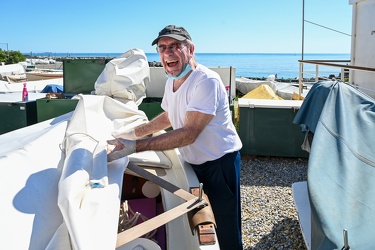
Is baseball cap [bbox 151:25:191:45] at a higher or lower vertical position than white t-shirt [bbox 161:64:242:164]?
higher

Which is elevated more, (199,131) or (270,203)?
(199,131)

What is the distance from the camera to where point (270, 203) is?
508 centimetres

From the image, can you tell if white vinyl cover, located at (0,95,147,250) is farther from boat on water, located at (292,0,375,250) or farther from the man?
boat on water, located at (292,0,375,250)

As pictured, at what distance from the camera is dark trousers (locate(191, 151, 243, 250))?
2.83 m

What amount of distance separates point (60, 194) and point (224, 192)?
142 cm

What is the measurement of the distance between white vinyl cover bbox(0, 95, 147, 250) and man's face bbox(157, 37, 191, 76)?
71 cm

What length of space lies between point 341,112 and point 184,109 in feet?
5.26

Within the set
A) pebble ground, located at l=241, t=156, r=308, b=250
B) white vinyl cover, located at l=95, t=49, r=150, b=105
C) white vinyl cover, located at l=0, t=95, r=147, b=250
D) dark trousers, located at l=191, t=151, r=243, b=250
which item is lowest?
pebble ground, located at l=241, t=156, r=308, b=250

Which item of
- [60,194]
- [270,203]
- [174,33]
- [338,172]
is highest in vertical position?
[174,33]

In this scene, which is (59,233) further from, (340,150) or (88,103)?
(340,150)

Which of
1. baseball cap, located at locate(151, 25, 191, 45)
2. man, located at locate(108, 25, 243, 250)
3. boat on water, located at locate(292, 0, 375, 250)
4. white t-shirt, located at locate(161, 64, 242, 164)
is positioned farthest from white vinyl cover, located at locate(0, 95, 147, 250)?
boat on water, located at locate(292, 0, 375, 250)

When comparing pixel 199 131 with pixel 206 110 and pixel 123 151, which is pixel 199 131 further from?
pixel 123 151

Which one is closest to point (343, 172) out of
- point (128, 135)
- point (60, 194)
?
point (128, 135)

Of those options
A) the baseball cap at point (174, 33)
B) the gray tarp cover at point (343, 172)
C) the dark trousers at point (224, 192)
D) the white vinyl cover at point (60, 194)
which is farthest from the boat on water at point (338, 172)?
the baseball cap at point (174, 33)
